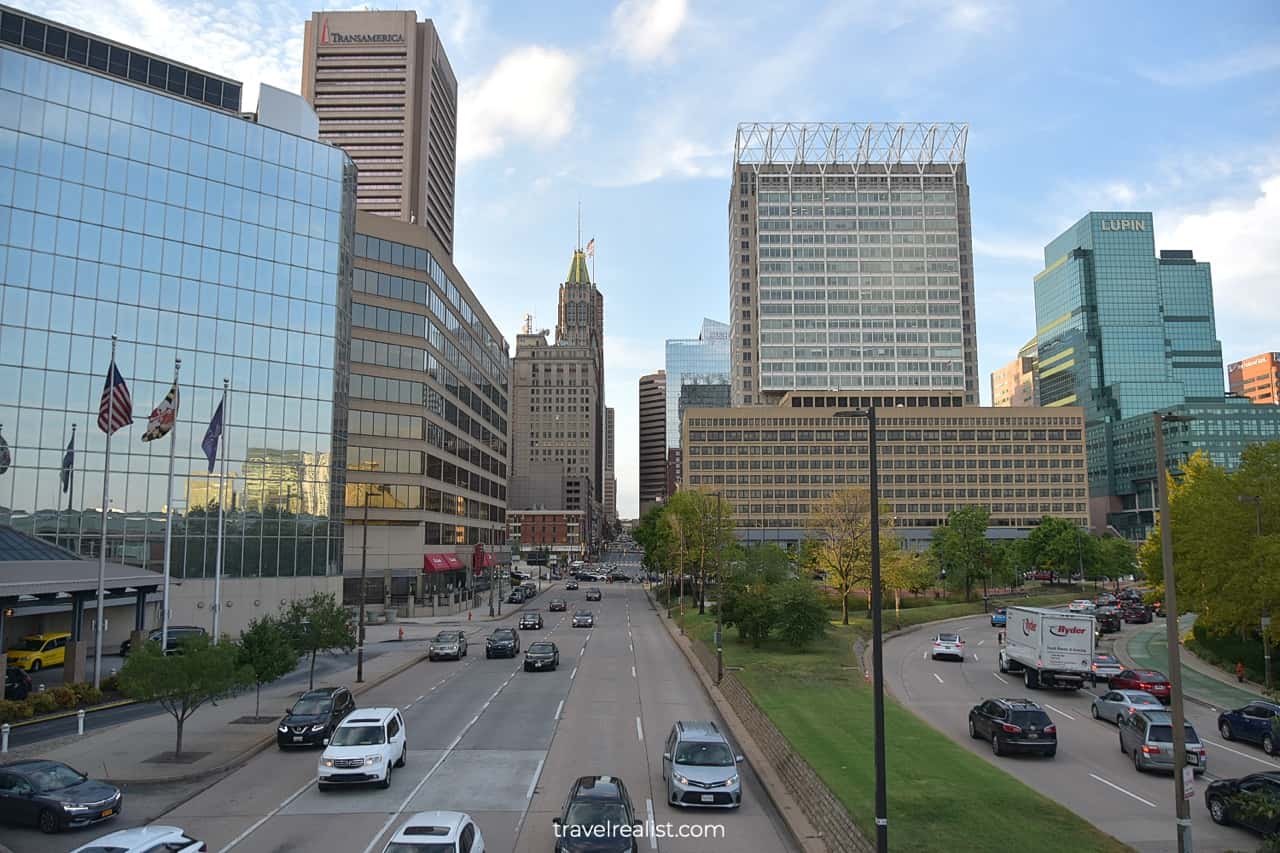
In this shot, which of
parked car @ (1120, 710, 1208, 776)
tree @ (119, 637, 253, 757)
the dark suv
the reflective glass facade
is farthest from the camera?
the reflective glass facade

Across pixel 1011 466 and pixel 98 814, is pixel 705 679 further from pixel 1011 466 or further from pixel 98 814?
pixel 1011 466

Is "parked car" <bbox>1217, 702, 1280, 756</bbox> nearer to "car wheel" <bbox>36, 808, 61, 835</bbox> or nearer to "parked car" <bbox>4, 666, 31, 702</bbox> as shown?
"car wheel" <bbox>36, 808, 61, 835</bbox>

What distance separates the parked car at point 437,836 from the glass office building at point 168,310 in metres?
42.2

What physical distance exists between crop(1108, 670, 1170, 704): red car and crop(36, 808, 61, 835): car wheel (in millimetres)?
37990

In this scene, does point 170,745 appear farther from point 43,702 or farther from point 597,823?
point 597,823

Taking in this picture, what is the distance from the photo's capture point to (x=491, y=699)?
3378 cm

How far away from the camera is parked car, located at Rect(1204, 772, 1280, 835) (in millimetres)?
17000

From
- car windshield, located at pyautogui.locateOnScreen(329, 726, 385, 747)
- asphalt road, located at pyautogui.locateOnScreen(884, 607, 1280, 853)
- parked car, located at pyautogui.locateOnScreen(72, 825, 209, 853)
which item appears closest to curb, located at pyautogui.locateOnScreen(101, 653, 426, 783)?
car windshield, located at pyautogui.locateOnScreen(329, 726, 385, 747)

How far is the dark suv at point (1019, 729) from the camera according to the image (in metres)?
24.4

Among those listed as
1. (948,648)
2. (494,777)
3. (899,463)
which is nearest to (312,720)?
(494,777)

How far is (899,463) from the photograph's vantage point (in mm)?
156000

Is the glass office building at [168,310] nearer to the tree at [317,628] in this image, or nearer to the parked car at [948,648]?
the tree at [317,628]

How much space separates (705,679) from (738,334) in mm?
139759
